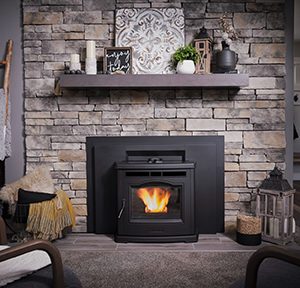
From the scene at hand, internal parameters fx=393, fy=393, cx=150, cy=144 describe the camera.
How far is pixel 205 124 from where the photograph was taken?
122 inches

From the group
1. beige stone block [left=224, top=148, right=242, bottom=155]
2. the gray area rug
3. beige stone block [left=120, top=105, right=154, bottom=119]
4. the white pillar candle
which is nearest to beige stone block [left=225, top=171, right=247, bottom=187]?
beige stone block [left=224, top=148, right=242, bottom=155]

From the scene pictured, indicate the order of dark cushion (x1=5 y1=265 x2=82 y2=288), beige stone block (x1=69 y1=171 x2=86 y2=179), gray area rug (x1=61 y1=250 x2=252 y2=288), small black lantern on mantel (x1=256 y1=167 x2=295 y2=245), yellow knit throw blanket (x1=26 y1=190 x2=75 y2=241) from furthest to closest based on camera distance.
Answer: beige stone block (x1=69 y1=171 x2=86 y2=179)
small black lantern on mantel (x1=256 y1=167 x2=295 y2=245)
yellow knit throw blanket (x1=26 y1=190 x2=75 y2=241)
gray area rug (x1=61 y1=250 x2=252 y2=288)
dark cushion (x1=5 y1=265 x2=82 y2=288)

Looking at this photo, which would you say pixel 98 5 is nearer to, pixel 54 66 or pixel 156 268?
pixel 54 66

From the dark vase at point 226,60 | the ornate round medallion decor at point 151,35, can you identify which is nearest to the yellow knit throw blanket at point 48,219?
the ornate round medallion decor at point 151,35

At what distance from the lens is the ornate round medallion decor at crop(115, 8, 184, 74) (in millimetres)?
3045

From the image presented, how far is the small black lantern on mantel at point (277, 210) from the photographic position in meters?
2.84

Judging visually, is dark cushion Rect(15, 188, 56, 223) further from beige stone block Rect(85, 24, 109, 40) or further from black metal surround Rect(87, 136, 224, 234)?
beige stone block Rect(85, 24, 109, 40)

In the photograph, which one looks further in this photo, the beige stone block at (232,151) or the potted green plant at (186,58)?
the beige stone block at (232,151)

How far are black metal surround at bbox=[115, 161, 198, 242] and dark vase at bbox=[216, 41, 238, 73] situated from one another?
2.51ft

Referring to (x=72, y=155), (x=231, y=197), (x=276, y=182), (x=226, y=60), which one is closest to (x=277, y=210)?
(x=276, y=182)

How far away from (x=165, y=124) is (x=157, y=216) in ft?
2.36

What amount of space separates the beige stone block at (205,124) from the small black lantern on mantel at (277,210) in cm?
54

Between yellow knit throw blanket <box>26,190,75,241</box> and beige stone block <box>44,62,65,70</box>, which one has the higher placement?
beige stone block <box>44,62,65,70</box>

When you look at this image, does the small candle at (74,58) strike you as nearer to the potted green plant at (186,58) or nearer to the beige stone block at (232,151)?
the potted green plant at (186,58)
